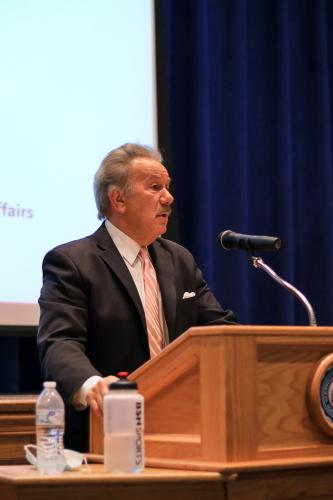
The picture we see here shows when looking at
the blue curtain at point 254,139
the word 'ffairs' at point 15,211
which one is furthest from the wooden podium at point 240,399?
the blue curtain at point 254,139

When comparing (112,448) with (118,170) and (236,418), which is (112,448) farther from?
(118,170)

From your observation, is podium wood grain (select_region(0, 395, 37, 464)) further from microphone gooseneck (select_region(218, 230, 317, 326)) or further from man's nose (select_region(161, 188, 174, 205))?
microphone gooseneck (select_region(218, 230, 317, 326))

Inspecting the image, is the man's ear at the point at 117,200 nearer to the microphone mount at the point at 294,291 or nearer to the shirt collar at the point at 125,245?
the shirt collar at the point at 125,245

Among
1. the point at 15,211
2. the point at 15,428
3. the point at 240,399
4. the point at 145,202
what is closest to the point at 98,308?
the point at 145,202

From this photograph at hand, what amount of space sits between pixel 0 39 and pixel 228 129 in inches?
51.3

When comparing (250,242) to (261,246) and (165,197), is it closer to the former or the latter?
(261,246)

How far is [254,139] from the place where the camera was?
461 centimetres

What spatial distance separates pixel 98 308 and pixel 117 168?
509mm

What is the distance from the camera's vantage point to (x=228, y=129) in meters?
4.49

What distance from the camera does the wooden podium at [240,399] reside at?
1837 millimetres

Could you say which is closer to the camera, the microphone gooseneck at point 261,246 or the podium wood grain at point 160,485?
the podium wood grain at point 160,485

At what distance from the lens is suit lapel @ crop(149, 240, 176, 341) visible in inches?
109

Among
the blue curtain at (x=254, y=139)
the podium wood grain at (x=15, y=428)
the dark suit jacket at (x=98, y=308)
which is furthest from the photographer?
the blue curtain at (x=254, y=139)

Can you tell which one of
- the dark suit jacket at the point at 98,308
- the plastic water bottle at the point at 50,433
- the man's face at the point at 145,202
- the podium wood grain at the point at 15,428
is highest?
the man's face at the point at 145,202
